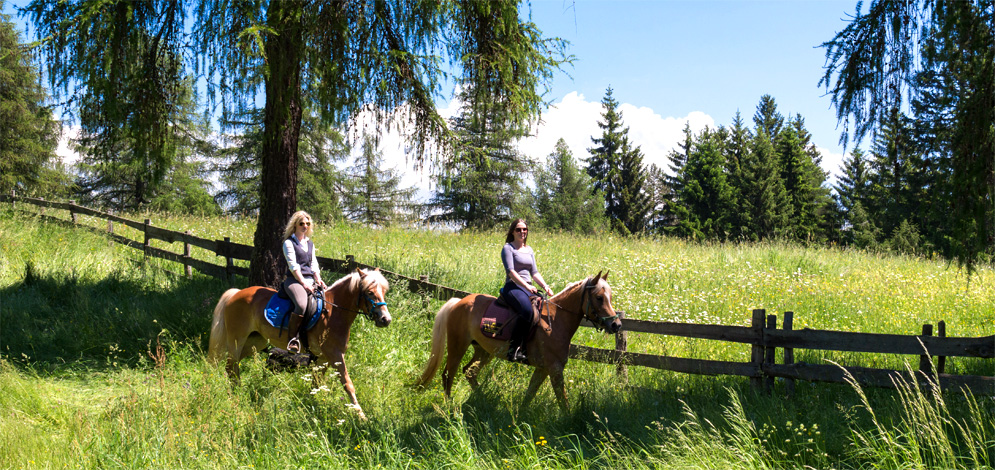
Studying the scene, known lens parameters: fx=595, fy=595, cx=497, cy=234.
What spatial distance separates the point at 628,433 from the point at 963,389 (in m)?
3.14

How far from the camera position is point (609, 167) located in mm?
48938

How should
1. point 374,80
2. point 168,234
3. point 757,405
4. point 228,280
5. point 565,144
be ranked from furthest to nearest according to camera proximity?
1. point 565,144
2. point 168,234
3. point 228,280
4. point 374,80
5. point 757,405

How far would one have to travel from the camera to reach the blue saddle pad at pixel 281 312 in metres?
6.88

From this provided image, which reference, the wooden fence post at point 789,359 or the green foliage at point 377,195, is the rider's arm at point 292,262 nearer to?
the wooden fence post at point 789,359

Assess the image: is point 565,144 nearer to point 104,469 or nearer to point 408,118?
point 408,118

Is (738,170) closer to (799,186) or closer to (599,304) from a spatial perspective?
(799,186)

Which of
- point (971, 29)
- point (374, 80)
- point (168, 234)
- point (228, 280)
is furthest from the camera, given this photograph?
point (168, 234)

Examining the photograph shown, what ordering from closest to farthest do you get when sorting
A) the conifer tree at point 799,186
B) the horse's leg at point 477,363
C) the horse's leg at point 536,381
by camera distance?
the horse's leg at point 536,381, the horse's leg at point 477,363, the conifer tree at point 799,186

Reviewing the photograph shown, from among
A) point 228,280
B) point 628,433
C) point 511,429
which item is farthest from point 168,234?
point 628,433

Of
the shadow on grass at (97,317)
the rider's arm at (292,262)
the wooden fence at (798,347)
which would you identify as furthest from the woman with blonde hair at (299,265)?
the wooden fence at (798,347)

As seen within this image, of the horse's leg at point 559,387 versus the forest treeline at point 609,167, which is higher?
the forest treeline at point 609,167

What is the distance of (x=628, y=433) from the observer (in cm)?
534

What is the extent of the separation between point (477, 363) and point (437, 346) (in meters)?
0.55

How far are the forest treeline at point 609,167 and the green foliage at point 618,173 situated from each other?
121 mm
